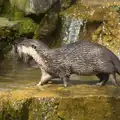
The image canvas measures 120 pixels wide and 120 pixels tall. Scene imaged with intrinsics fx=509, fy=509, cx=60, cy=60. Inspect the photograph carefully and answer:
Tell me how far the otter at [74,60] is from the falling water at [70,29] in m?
4.03

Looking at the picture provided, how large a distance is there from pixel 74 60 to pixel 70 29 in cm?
431

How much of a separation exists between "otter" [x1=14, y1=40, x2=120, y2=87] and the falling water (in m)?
4.03

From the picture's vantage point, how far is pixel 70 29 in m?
11.5

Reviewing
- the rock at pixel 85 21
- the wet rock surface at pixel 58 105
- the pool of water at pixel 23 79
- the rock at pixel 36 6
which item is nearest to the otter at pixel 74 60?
the pool of water at pixel 23 79

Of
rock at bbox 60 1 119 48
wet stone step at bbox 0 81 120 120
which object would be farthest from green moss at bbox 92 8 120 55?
wet stone step at bbox 0 81 120 120

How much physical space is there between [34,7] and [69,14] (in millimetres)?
826

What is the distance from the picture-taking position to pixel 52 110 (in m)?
6.54

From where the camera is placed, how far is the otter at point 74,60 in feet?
23.7

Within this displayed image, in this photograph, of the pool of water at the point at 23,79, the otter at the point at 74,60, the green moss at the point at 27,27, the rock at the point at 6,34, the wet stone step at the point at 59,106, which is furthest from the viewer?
the green moss at the point at 27,27

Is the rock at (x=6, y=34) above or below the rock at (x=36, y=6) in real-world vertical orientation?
below

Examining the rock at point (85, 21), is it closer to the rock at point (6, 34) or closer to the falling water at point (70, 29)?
the falling water at point (70, 29)

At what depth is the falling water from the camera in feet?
37.3

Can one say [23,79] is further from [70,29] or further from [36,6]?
[36,6]

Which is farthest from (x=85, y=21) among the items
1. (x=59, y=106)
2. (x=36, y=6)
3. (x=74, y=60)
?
(x=59, y=106)
